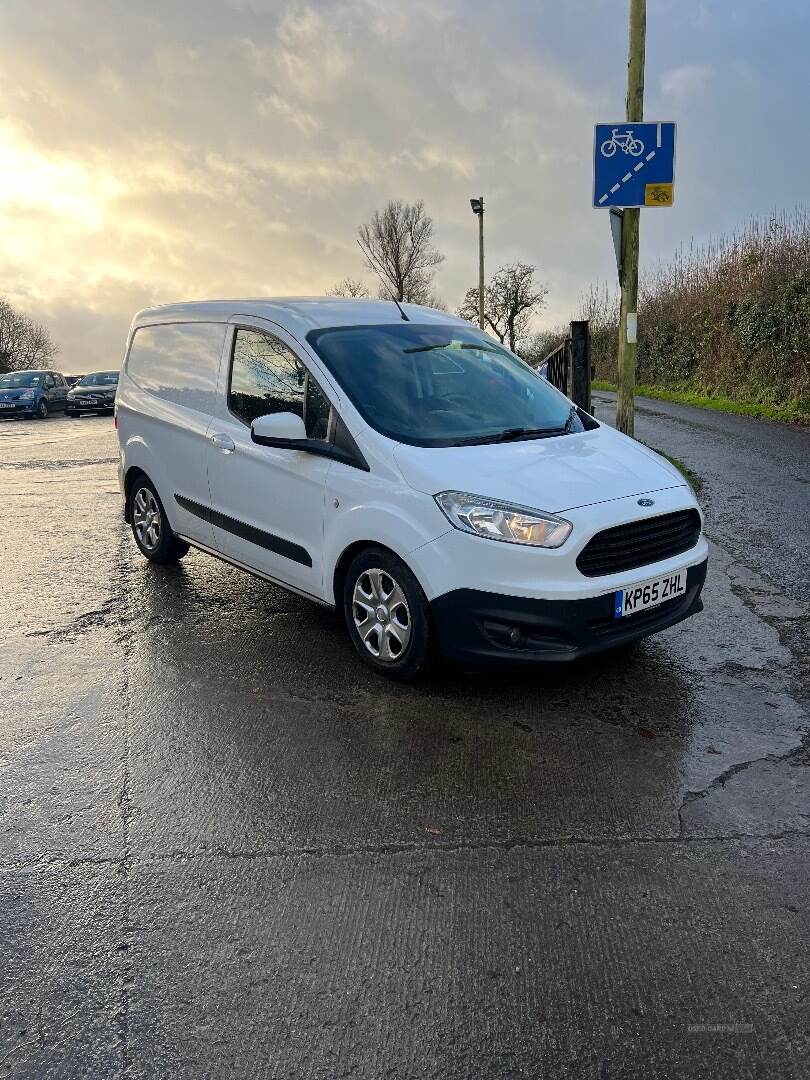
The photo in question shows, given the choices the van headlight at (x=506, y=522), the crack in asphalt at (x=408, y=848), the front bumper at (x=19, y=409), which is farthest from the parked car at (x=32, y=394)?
the crack in asphalt at (x=408, y=848)

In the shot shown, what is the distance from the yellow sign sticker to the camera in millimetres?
9406

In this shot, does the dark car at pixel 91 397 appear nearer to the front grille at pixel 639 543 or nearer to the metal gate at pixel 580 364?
the metal gate at pixel 580 364

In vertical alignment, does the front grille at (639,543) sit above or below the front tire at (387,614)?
above

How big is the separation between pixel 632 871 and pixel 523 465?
2.00 m

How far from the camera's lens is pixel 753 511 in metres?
8.46

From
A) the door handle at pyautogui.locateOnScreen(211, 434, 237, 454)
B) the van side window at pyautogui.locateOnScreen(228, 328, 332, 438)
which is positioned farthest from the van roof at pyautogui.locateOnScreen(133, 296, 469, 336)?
the door handle at pyautogui.locateOnScreen(211, 434, 237, 454)

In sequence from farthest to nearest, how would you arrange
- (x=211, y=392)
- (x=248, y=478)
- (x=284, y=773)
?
(x=211, y=392)
(x=248, y=478)
(x=284, y=773)

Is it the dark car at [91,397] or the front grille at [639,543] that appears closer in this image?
the front grille at [639,543]

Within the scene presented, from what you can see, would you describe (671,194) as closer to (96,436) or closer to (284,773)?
(284,773)

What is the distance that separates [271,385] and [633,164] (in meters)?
6.16

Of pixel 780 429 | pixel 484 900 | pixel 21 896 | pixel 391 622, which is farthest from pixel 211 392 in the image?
pixel 780 429

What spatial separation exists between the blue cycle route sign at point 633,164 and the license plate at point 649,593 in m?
6.37

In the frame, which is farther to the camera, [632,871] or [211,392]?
[211,392]

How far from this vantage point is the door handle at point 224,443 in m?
5.34
